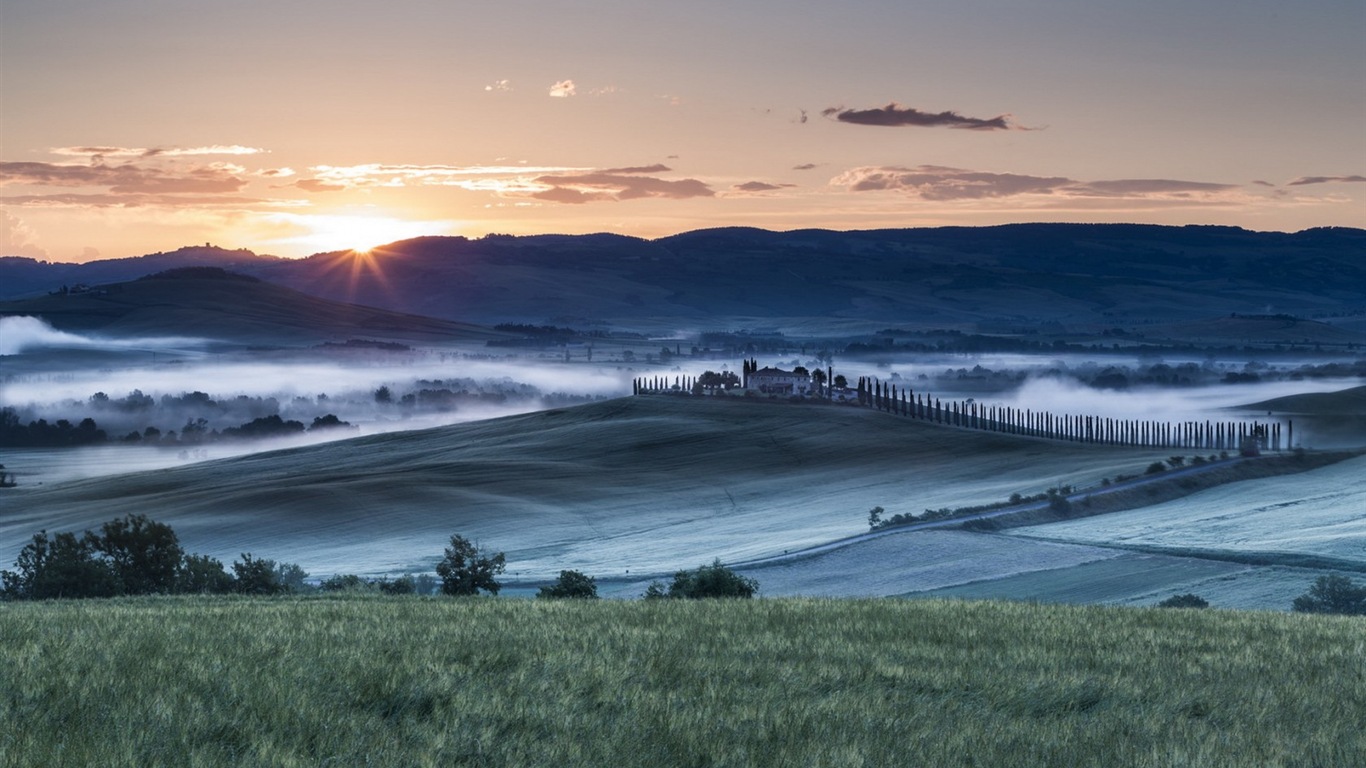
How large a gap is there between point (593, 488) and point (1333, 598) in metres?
72.4

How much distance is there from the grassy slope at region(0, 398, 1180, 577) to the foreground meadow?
53.8 m

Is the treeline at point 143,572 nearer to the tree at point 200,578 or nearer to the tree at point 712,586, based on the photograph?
the tree at point 200,578

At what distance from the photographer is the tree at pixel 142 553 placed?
1646 inches

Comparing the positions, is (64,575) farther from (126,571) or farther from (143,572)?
(143,572)

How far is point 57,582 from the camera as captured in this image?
129ft

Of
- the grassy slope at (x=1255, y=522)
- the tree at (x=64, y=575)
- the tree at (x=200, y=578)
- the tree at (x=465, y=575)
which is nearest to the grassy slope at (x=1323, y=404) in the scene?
the grassy slope at (x=1255, y=522)

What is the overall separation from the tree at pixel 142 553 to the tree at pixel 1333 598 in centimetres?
3170

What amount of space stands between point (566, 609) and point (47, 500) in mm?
110704

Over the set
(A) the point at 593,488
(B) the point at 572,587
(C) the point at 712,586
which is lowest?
(A) the point at 593,488

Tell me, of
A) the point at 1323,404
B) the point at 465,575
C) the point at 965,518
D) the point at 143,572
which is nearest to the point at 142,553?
the point at 143,572

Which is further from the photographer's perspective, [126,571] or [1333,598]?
[126,571]

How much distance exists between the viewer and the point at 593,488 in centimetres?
10931

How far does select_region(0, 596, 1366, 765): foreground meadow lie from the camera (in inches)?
393

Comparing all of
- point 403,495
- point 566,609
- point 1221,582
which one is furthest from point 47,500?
point 566,609
